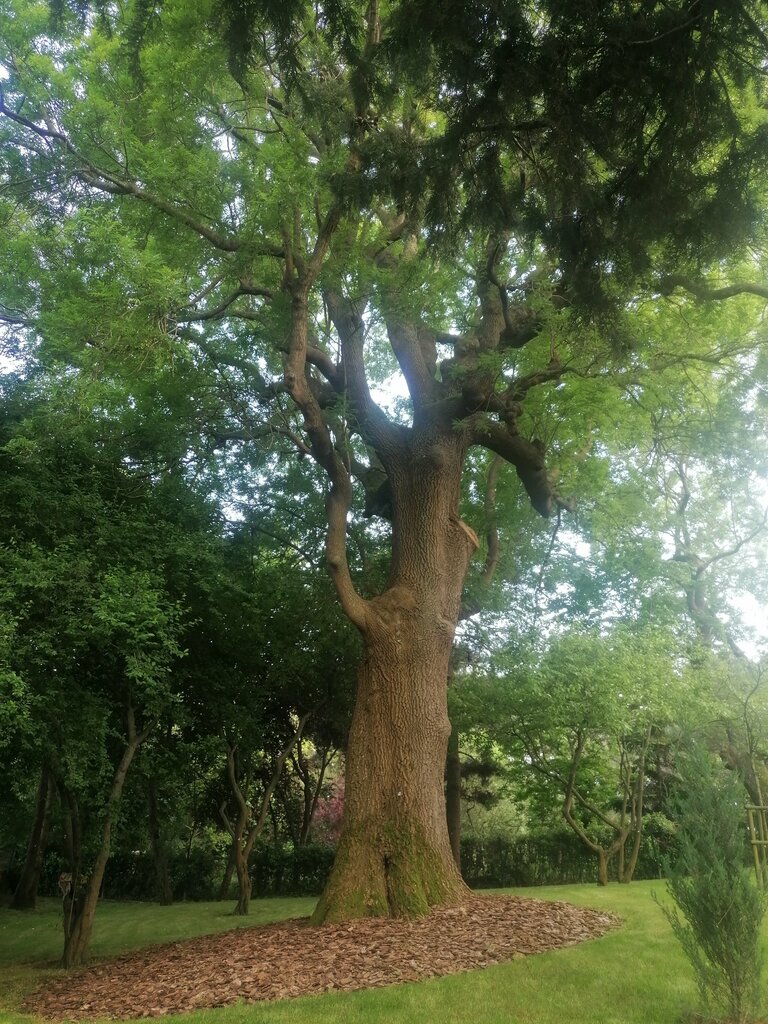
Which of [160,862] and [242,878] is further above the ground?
[160,862]

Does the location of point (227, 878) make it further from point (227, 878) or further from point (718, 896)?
point (718, 896)

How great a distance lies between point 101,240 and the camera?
24.2ft

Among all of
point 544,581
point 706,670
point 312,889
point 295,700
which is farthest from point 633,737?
point 312,889

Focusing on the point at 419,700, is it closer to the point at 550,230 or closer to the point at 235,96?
the point at 550,230

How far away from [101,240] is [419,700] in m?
5.95

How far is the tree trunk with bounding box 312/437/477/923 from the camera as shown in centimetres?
772

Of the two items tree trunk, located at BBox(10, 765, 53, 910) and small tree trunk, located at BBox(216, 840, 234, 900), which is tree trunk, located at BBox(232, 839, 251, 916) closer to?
small tree trunk, located at BBox(216, 840, 234, 900)

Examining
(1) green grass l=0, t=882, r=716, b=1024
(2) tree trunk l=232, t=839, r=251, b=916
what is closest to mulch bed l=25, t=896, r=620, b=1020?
(1) green grass l=0, t=882, r=716, b=1024

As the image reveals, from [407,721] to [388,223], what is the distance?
7017 millimetres

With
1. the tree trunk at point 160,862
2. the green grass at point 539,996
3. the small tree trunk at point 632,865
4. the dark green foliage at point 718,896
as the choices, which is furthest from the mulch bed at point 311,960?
the small tree trunk at point 632,865

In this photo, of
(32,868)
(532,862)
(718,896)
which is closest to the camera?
(718,896)

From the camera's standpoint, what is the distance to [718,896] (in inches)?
171

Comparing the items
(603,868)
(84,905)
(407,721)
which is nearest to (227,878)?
(603,868)

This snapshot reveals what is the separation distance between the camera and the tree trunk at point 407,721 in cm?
772
